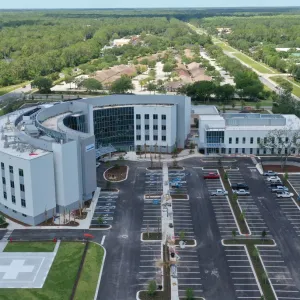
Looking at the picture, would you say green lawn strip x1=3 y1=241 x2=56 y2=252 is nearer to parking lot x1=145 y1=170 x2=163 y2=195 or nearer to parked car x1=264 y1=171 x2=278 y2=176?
parking lot x1=145 y1=170 x2=163 y2=195

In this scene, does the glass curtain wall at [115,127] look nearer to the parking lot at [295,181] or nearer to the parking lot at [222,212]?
the parking lot at [222,212]

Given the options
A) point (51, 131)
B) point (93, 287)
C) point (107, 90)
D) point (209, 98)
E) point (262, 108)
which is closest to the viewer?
point (93, 287)

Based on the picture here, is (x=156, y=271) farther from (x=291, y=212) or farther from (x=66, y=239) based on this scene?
(x=291, y=212)

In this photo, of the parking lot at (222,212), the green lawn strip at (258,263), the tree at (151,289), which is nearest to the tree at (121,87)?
the parking lot at (222,212)

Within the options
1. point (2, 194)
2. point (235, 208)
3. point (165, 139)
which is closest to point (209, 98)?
point (165, 139)

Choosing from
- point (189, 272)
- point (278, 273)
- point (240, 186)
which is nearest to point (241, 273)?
point (278, 273)

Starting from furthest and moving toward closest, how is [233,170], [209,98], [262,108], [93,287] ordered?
[209,98], [262,108], [233,170], [93,287]
